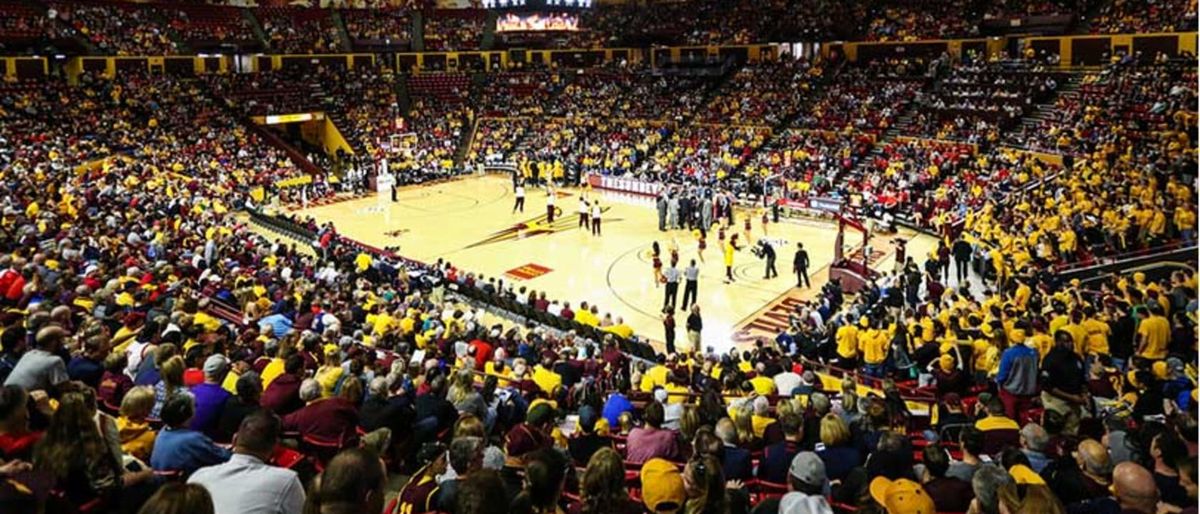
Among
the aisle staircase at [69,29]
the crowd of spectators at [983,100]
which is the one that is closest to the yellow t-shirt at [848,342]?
the crowd of spectators at [983,100]

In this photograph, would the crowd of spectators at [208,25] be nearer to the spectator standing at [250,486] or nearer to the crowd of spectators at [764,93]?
the crowd of spectators at [764,93]

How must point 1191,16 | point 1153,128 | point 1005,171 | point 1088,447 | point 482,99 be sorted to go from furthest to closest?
point 482,99, point 1191,16, point 1005,171, point 1153,128, point 1088,447

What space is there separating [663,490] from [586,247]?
58.7ft

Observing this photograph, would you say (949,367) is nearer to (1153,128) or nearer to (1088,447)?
(1088,447)

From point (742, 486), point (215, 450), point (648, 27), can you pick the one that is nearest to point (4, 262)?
point (215, 450)

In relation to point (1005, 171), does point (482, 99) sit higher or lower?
higher

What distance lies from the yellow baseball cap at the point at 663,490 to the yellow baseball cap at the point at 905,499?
1248mm

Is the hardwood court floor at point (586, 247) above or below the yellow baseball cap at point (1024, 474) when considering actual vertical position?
below

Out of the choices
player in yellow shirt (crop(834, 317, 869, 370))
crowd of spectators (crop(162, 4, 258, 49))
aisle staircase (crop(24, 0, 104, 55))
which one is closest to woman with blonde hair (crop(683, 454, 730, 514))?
player in yellow shirt (crop(834, 317, 869, 370))

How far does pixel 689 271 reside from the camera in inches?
644

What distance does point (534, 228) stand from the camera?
25031mm

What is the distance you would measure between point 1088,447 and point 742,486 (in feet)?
7.13

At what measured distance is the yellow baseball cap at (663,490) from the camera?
4.44m

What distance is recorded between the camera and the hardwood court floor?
1711 centimetres
